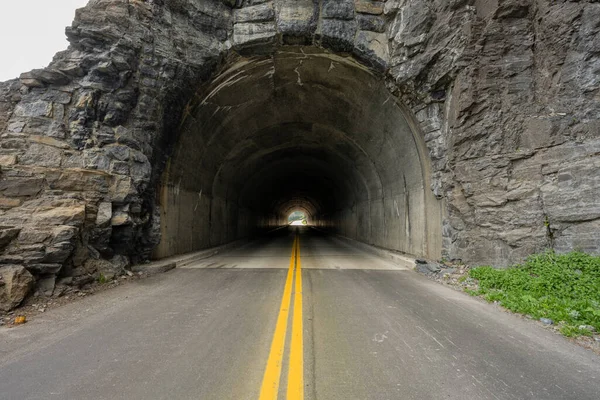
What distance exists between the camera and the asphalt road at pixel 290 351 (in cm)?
242

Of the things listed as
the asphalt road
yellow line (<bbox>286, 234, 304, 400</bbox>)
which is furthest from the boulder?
yellow line (<bbox>286, 234, 304, 400</bbox>)

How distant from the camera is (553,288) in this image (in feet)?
16.5

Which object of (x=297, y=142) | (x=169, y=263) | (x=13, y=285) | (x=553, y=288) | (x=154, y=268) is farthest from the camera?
(x=297, y=142)

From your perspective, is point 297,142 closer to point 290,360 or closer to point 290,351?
point 290,351

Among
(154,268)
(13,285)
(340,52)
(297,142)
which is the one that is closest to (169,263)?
(154,268)

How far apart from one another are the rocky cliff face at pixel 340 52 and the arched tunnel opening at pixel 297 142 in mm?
547

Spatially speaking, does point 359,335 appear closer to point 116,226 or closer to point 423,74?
point 116,226

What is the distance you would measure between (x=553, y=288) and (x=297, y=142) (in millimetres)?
12064

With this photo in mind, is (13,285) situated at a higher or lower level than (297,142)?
lower

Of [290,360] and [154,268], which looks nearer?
[290,360]

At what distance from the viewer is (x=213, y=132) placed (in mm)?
10477

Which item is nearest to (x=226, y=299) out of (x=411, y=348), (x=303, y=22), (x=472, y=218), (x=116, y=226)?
(x=411, y=348)

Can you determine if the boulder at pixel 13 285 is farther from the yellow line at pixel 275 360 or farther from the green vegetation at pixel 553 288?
the green vegetation at pixel 553 288

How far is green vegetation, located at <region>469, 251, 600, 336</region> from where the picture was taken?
3963 mm
